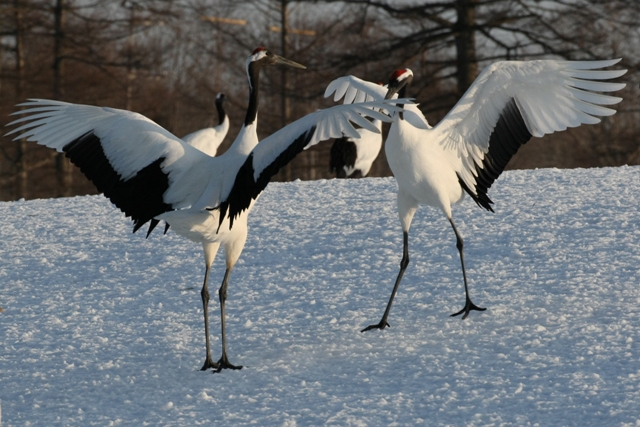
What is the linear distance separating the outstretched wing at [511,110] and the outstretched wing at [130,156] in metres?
1.56

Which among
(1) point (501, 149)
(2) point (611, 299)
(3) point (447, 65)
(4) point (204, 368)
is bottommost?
(4) point (204, 368)

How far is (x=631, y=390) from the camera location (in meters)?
4.25

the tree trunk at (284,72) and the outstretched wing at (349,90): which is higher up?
the tree trunk at (284,72)

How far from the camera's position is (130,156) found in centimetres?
519

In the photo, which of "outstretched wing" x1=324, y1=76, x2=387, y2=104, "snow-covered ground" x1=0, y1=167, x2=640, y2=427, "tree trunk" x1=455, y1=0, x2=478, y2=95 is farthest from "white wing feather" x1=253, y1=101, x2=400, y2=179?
"tree trunk" x1=455, y1=0, x2=478, y2=95

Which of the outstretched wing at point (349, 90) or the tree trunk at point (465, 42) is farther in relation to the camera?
the tree trunk at point (465, 42)

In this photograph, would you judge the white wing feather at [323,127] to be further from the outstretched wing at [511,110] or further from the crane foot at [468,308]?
the crane foot at [468,308]

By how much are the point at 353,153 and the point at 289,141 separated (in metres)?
8.94

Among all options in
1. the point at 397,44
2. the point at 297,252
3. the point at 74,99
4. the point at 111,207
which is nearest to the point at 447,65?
the point at 397,44

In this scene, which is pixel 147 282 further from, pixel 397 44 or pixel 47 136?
pixel 397 44

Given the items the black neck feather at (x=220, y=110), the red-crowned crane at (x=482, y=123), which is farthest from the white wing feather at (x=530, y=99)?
the black neck feather at (x=220, y=110)

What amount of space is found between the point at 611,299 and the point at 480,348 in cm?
108

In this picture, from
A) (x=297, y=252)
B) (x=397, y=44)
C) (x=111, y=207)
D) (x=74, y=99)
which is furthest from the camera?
(x=74, y=99)

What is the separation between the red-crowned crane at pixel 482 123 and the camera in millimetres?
5438
